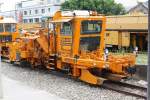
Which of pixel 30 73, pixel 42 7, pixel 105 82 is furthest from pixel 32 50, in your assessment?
pixel 42 7

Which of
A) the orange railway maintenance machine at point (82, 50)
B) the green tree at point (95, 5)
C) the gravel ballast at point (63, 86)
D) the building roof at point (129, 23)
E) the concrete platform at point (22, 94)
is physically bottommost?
the gravel ballast at point (63, 86)

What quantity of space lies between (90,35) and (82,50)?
72 centimetres

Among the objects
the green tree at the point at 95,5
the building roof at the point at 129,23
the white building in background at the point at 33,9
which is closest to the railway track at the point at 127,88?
the building roof at the point at 129,23

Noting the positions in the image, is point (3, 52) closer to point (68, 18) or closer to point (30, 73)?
point (30, 73)

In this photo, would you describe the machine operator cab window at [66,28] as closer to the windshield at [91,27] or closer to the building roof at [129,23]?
the windshield at [91,27]

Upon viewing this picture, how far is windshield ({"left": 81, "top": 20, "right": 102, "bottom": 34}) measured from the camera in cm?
1425

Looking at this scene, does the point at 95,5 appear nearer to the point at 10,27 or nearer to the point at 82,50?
the point at 10,27

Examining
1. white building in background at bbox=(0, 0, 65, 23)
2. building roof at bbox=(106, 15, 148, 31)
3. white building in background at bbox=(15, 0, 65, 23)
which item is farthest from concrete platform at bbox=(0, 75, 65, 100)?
white building in background at bbox=(15, 0, 65, 23)

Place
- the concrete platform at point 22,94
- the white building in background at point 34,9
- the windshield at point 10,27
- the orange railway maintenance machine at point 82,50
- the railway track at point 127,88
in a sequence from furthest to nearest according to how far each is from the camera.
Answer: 1. the white building in background at point 34,9
2. the windshield at point 10,27
3. the orange railway maintenance machine at point 82,50
4. the railway track at point 127,88
5. the concrete platform at point 22,94

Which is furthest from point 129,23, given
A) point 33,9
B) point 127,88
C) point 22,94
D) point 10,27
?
point 33,9

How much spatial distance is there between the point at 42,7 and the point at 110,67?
6615 centimetres

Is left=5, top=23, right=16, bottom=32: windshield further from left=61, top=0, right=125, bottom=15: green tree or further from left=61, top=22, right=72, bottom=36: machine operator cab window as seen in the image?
left=61, top=0, right=125, bottom=15: green tree

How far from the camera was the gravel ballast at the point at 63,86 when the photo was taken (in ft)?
36.7

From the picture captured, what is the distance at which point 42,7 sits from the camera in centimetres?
7775
